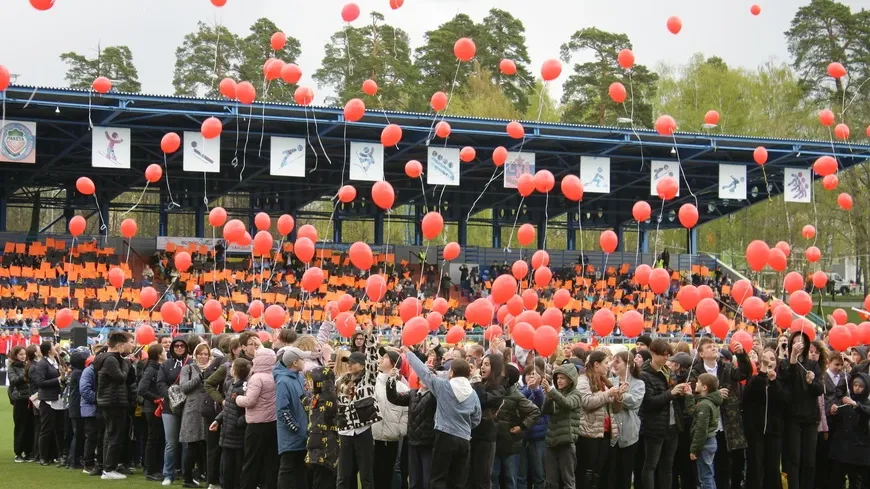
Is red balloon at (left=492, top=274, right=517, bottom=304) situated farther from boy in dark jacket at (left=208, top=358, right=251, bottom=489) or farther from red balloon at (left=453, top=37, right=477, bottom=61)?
boy in dark jacket at (left=208, top=358, right=251, bottom=489)

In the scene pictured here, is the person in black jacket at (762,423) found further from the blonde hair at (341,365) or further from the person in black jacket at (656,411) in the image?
the blonde hair at (341,365)

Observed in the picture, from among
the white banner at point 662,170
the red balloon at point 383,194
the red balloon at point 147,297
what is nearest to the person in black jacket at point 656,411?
the red balloon at point 383,194

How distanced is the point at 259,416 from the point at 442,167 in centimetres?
2069

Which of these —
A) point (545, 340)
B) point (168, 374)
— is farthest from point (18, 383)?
point (545, 340)

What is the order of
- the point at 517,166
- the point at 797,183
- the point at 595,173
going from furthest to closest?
the point at 797,183 → the point at 595,173 → the point at 517,166

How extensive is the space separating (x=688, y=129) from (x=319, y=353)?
145 feet

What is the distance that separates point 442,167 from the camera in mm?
30141

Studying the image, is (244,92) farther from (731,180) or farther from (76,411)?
(731,180)

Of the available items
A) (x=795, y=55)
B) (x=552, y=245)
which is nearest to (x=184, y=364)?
(x=795, y=55)

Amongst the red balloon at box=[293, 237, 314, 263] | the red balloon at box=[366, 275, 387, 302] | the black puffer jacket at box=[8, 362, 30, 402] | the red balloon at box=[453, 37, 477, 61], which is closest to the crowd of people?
the red balloon at box=[366, 275, 387, 302]

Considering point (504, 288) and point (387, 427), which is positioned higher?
point (504, 288)

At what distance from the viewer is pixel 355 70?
159ft

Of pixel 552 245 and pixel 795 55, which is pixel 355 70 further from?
pixel 795 55

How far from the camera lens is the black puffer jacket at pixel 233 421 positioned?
10.0m
